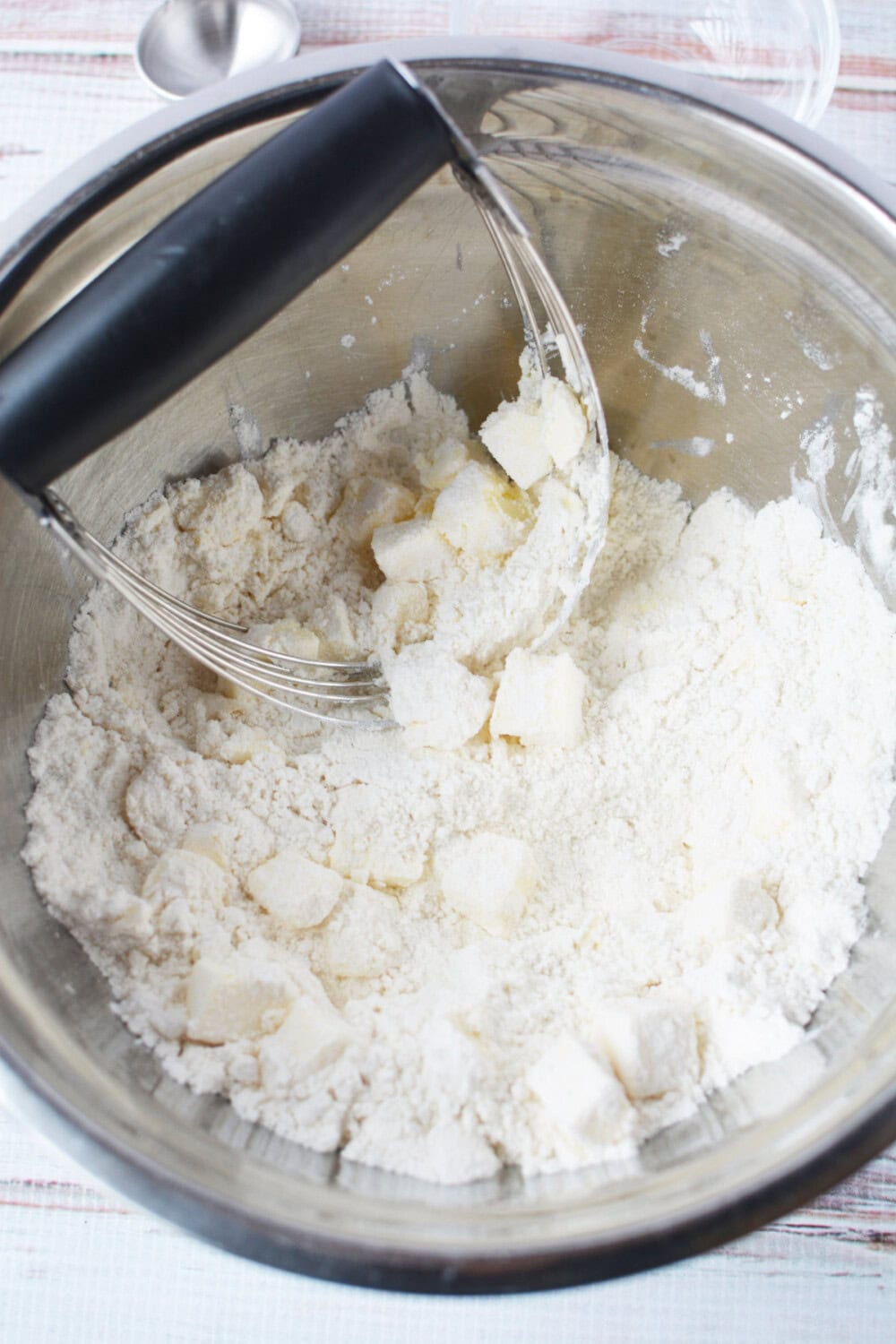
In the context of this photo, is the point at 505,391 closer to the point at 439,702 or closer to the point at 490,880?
the point at 439,702

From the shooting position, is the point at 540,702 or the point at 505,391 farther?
the point at 505,391

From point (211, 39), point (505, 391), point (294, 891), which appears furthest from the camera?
point (211, 39)

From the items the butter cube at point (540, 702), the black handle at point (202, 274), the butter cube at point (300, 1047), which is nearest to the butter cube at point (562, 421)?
the butter cube at point (540, 702)

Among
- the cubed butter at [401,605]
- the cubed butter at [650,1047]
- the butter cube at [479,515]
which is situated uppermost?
the butter cube at [479,515]

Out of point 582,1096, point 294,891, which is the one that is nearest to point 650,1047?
point 582,1096

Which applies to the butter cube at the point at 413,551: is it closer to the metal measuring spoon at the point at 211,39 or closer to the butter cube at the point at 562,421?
the butter cube at the point at 562,421

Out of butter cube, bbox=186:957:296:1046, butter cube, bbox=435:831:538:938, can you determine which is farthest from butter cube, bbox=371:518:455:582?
butter cube, bbox=186:957:296:1046

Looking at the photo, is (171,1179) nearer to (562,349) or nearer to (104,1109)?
(104,1109)
